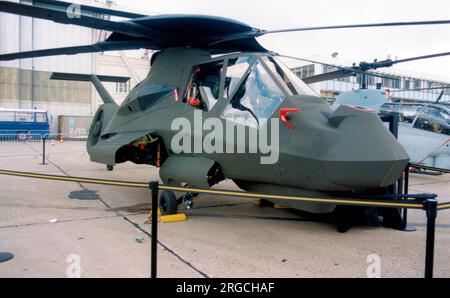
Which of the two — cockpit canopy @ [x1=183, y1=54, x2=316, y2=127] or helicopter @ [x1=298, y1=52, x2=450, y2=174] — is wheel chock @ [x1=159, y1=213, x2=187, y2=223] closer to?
cockpit canopy @ [x1=183, y1=54, x2=316, y2=127]

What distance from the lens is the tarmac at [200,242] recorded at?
3500mm

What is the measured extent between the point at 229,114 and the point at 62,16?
2437 mm

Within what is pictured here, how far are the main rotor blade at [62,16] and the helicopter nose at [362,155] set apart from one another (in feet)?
10.5

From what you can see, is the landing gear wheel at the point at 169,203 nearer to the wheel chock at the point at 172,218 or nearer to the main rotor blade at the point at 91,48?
the wheel chock at the point at 172,218

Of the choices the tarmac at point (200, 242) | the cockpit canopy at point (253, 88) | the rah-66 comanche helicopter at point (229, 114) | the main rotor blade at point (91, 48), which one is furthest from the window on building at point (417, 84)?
the cockpit canopy at point (253, 88)

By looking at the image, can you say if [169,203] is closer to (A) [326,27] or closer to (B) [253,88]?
(B) [253,88]

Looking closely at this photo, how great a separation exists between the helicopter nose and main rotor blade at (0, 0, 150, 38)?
3.20 metres

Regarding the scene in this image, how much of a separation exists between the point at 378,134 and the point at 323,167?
69 centimetres

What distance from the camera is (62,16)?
4559mm

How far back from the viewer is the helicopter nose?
373cm

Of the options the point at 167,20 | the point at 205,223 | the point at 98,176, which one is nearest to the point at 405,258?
the point at 205,223

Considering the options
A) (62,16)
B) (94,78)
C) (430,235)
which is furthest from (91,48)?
(430,235)

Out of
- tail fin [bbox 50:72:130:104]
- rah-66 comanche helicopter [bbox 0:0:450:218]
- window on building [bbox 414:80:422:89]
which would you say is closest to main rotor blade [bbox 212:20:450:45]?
rah-66 comanche helicopter [bbox 0:0:450:218]
